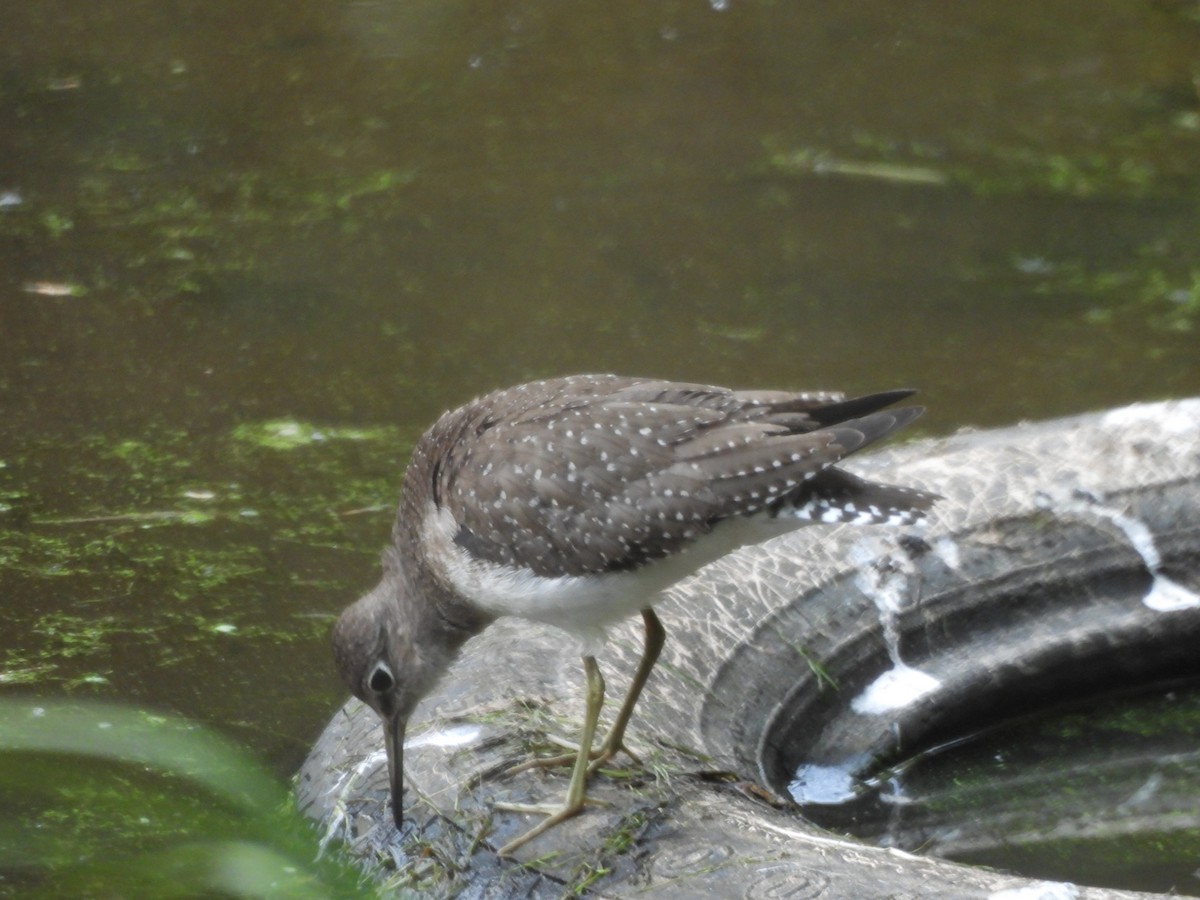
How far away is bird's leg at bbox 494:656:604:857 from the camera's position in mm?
3211

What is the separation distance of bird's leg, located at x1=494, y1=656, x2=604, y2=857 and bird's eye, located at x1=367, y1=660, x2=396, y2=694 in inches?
14.6

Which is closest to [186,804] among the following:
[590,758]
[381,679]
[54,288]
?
[381,679]

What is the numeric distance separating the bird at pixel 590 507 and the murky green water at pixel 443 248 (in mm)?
880

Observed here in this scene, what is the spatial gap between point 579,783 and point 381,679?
501mm

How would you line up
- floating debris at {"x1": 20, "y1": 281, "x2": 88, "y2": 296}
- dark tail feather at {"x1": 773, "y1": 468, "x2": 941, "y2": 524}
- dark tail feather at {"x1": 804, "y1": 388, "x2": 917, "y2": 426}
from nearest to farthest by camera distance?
1. dark tail feather at {"x1": 773, "y1": 468, "x2": 941, "y2": 524}
2. dark tail feather at {"x1": 804, "y1": 388, "x2": 917, "y2": 426}
3. floating debris at {"x1": 20, "y1": 281, "x2": 88, "y2": 296}

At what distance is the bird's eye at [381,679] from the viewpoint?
347 centimetres

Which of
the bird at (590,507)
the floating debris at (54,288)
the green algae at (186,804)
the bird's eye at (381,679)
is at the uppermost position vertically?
the green algae at (186,804)

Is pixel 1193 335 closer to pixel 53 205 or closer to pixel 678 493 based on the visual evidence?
pixel 678 493

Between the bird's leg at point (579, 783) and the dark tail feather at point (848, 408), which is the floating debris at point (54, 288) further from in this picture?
the dark tail feather at point (848, 408)

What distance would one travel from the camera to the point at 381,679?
137 inches

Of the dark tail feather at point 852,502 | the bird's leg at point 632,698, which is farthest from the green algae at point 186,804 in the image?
the dark tail feather at point 852,502

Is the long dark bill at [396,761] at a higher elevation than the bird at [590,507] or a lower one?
lower

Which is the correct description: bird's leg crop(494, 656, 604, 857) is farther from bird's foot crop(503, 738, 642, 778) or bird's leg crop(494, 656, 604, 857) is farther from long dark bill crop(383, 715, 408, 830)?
long dark bill crop(383, 715, 408, 830)

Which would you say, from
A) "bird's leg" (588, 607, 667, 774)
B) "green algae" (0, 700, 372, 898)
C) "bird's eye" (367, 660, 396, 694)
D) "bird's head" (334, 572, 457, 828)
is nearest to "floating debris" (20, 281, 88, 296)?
"bird's head" (334, 572, 457, 828)
